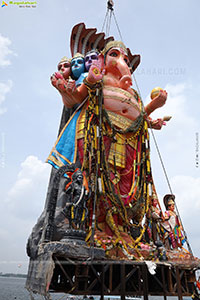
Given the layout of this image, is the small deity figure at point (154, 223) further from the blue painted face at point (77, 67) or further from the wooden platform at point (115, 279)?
the blue painted face at point (77, 67)

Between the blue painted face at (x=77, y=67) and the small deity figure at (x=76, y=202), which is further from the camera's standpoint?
the blue painted face at (x=77, y=67)

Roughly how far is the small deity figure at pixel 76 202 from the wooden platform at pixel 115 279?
0.88 metres

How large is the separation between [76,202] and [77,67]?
521 cm

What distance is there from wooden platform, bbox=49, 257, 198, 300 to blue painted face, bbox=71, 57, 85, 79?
6233 millimetres

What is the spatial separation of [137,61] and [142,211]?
6036 mm

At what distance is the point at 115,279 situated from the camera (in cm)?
695

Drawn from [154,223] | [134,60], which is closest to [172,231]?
[154,223]

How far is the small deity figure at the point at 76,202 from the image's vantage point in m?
6.24

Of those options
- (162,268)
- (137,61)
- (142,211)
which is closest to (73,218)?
(162,268)

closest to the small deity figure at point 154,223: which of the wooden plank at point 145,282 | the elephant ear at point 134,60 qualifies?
the wooden plank at point 145,282

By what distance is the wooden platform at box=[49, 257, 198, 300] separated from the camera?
18.8 ft

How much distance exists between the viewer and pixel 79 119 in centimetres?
855

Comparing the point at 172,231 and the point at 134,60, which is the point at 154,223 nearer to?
the point at 172,231

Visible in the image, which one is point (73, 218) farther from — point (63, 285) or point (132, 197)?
point (132, 197)
